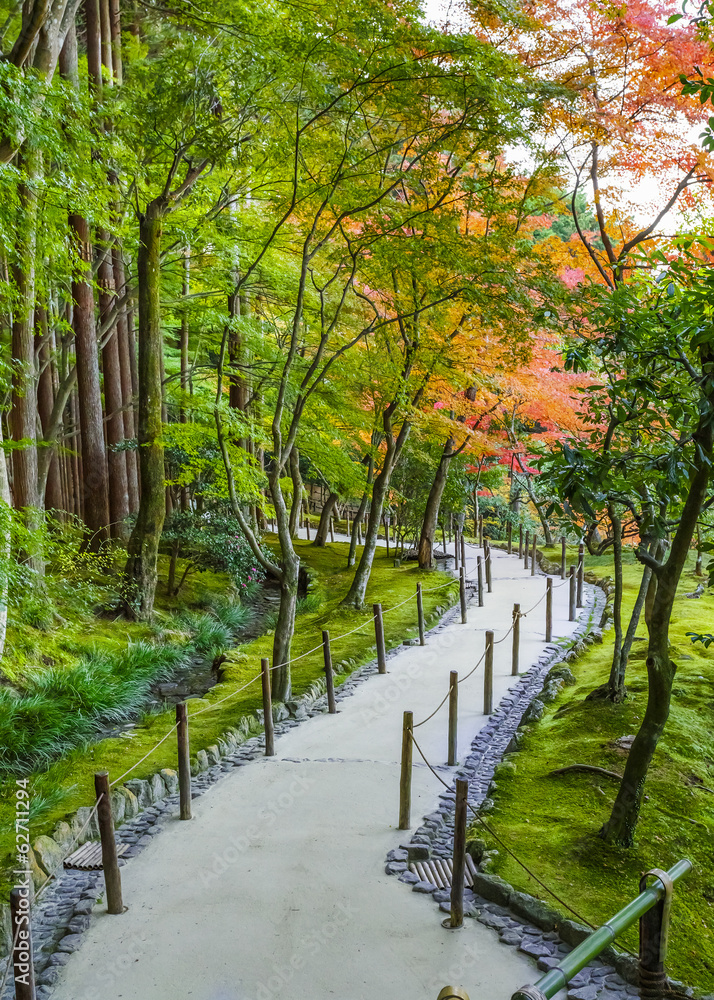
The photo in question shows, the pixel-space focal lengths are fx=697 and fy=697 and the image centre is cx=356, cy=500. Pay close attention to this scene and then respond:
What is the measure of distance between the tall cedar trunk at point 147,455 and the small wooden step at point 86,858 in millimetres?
6603

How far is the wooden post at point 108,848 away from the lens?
4625 mm

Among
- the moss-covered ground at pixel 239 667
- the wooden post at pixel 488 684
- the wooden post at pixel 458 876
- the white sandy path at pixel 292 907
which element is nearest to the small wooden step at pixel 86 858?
the white sandy path at pixel 292 907

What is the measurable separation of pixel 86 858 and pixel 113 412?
10376 mm

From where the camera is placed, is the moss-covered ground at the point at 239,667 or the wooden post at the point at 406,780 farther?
the moss-covered ground at the point at 239,667

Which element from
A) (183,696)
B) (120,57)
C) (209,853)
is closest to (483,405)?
(183,696)

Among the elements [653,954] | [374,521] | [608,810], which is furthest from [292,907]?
[374,521]

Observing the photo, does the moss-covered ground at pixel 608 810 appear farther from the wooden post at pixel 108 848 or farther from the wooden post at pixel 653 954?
the wooden post at pixel 108 848

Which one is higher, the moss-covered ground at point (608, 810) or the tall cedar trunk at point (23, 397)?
the tall cedar trunk at point (23, 397)

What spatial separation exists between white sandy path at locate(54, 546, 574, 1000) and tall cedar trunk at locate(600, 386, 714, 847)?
136 cm

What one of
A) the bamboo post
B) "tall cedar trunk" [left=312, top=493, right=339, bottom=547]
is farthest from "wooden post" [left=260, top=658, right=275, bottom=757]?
"tall cedar trunk" [left=312, top=493, right=339, bottom=547]

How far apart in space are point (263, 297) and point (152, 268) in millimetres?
4416

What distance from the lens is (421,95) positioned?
8258mm

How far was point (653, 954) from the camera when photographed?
3504mm

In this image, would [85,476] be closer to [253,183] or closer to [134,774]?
[253,183]
